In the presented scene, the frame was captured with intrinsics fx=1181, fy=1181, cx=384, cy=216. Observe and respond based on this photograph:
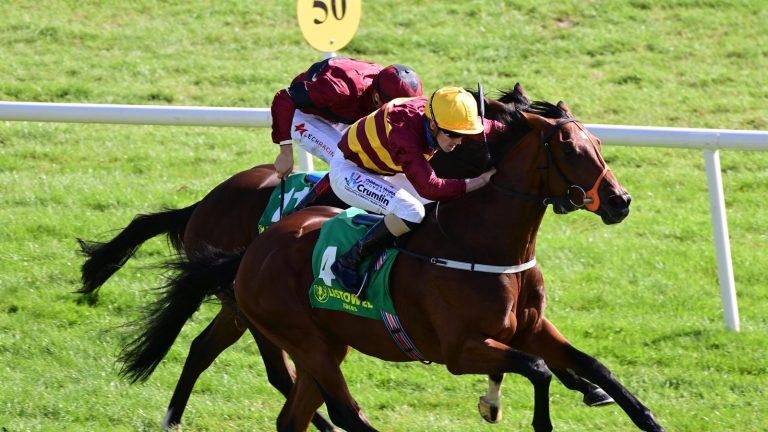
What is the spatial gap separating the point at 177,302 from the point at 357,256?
1.22m

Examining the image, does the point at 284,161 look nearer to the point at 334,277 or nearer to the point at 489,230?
the point at 334,277

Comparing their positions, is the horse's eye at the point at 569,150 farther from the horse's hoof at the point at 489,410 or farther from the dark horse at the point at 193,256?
the dark horse at the point at 193,256

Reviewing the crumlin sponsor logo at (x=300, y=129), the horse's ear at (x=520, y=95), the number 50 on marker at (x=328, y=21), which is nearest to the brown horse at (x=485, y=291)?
the horse's ear at (x=520, y=95)

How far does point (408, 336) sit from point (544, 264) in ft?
10.4

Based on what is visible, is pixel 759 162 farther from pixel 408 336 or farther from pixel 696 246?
pixel 408 336

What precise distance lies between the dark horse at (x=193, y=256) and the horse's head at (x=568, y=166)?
1.80m

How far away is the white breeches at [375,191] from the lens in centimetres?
501

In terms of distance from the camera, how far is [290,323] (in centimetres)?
534

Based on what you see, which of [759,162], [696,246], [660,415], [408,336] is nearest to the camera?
[408,336]

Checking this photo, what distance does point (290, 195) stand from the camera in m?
6.08

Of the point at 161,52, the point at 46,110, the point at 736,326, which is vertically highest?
the point at 46,110

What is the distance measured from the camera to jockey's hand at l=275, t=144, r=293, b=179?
19.8 feet

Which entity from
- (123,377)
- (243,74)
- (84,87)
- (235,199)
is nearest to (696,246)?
(235,199)

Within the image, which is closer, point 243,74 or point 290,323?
point 290,323
